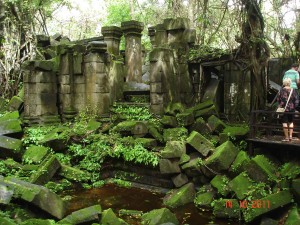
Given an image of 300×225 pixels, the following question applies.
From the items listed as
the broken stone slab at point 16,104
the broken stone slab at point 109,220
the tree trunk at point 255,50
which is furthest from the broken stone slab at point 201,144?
the broken stone slab at point 16,104

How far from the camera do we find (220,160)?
7422 millimetres

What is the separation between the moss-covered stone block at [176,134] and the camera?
29.9ft

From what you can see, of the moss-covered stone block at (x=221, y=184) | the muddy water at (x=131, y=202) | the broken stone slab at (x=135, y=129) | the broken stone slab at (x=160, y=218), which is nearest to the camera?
the broken stone slab at (x=160, y=218)

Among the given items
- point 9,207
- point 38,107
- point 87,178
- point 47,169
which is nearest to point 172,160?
point 87,178

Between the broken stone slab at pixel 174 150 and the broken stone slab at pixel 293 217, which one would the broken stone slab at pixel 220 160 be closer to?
the broken stone slab at pixel 174 150

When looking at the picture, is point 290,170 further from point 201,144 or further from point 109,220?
point 109,220

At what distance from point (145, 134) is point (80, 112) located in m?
2.66

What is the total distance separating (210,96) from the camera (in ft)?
34.0

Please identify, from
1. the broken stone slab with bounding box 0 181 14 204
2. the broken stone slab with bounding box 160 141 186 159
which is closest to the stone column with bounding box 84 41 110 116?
the broken stone slab with bounding box 160 141 186 159

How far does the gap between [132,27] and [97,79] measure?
2.99 meters

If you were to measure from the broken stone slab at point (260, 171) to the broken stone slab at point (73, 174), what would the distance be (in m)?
4.20

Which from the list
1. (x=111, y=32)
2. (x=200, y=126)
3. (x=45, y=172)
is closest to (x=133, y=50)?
(x=111, y=32)

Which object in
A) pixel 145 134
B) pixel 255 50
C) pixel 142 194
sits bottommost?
pixel 142 194

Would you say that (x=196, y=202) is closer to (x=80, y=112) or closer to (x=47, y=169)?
(x=47, y=169)
